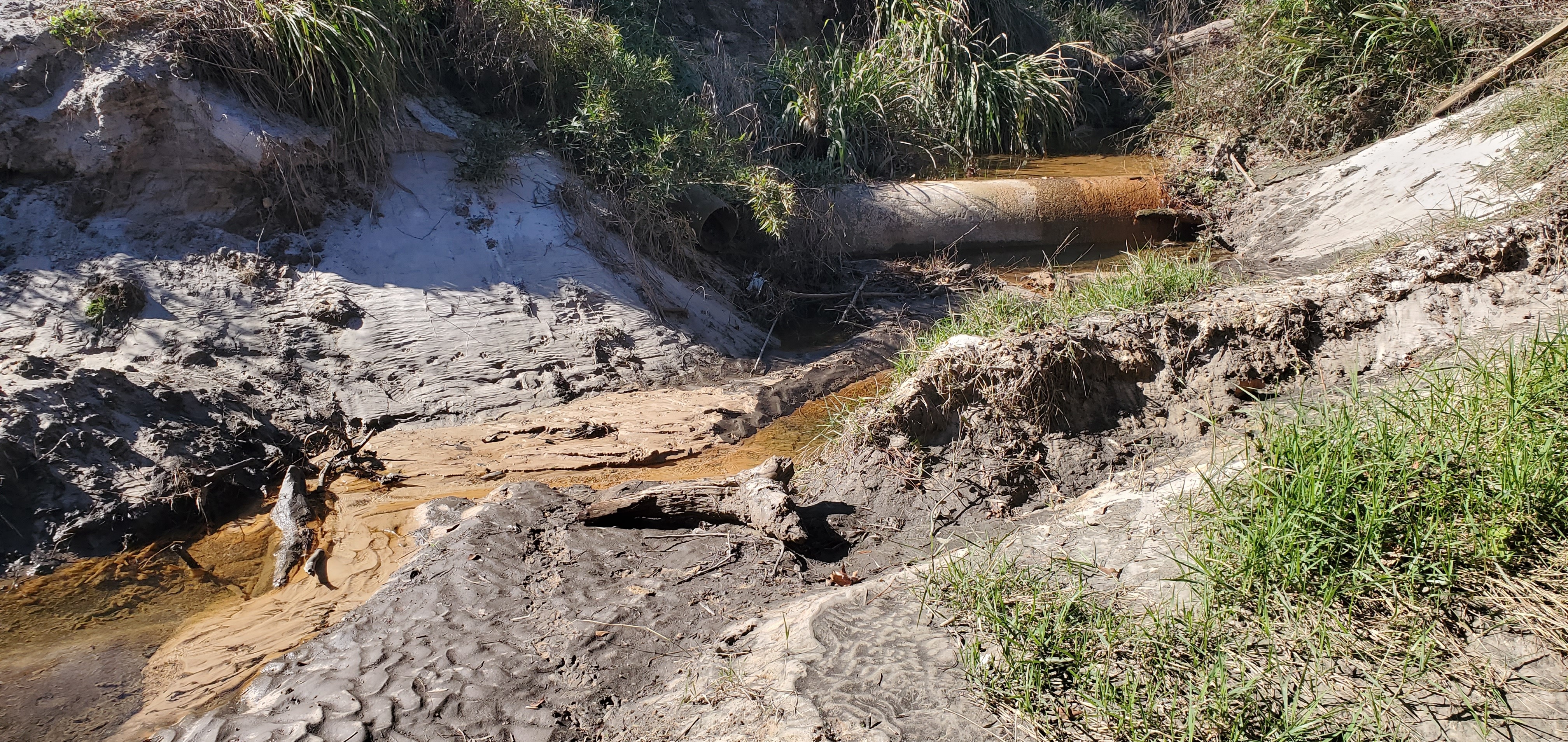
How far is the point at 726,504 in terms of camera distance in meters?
3.68

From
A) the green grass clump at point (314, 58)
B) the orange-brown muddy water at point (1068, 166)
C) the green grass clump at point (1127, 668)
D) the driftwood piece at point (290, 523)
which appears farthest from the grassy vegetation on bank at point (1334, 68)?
the driftwood piece at point (290, 523)

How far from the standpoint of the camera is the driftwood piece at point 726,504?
11.5ft

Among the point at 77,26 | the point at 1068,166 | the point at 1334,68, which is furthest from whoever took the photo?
the point at 1068,166

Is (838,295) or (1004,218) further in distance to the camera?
(1004,218)

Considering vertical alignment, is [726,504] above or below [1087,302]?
below

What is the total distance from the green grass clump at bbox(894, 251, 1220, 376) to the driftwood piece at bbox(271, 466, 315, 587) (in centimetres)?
283

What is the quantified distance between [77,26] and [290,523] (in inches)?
138

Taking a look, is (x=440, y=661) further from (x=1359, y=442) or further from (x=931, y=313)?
(x=931, y=313)

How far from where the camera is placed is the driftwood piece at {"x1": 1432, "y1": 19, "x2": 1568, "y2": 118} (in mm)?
6461

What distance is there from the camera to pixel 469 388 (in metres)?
5.50

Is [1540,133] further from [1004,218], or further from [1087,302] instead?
[1004,218]

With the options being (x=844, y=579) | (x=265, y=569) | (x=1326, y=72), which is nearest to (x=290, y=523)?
(x=265, y=569)

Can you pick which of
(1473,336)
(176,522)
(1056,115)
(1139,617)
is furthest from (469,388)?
(1056,115)

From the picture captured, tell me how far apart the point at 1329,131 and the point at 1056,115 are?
102 inches
